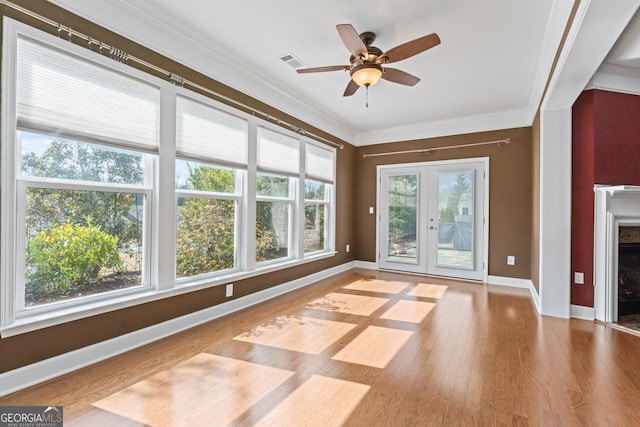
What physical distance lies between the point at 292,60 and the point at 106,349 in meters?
3.17

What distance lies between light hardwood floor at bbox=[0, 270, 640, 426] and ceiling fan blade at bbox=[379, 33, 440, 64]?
2.45 m

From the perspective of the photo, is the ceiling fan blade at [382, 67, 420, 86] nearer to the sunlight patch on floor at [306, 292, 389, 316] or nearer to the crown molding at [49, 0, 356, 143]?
the crown molding at [49, 0, 356, 143]

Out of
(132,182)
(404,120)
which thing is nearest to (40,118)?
(132,182)

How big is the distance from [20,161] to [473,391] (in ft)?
10.9

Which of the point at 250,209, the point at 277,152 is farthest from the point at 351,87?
the point at 250,209

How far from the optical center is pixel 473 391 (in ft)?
6.55

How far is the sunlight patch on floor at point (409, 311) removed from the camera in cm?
338

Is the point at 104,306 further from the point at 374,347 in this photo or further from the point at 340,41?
the point at 340,41

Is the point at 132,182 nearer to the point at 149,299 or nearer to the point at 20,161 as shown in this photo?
the point at 20,161

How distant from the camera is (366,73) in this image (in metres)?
2.75

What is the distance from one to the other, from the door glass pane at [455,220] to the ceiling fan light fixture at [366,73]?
3.28m

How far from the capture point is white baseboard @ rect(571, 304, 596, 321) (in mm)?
3383

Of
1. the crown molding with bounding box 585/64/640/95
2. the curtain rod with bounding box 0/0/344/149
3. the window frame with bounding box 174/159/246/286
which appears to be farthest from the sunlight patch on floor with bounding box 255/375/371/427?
the crown molding with bounding box 585/64/640/95

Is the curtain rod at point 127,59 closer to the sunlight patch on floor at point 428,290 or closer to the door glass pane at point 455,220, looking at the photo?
the sunlight patch on floor at point 428,290
